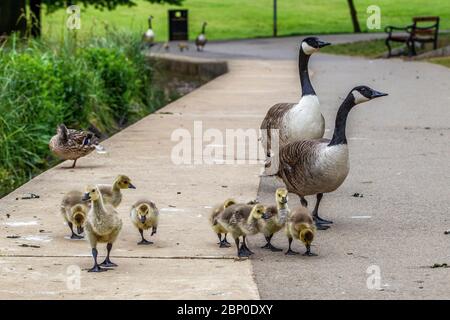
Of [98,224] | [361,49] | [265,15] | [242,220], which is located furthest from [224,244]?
[265,15]

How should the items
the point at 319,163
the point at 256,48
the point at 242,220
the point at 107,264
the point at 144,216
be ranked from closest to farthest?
the point at 107,264 → the point at 242,220 → the point at 144,216 → the point at 319,163 → the point at 256,48

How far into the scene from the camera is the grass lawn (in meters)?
57.3

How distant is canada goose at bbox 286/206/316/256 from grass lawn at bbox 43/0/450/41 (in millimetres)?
45739

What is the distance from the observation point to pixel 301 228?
779 cm

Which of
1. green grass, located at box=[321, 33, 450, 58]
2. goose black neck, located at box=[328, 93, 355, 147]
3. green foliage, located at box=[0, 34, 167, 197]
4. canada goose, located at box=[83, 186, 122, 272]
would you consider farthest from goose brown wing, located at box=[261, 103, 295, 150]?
green grass, located at box=[321, 33, 450, 58]

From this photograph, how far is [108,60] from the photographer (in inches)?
762

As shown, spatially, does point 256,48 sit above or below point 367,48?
below

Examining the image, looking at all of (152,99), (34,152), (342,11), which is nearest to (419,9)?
(342,11)

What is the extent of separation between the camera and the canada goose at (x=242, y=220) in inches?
305

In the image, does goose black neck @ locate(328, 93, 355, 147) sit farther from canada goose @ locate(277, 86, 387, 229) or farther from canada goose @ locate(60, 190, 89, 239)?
canada goose @ locate(60, 190, 89, 239)

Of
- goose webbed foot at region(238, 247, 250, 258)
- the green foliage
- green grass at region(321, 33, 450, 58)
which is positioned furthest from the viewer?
green grass at region(321, 33, 450, 58)

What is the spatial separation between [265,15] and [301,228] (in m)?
57.8

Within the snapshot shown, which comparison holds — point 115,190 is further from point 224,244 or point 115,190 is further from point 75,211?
point 224,244

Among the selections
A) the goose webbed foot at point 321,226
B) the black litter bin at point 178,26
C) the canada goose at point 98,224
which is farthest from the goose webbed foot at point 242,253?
the black litter bin at point 178,26
